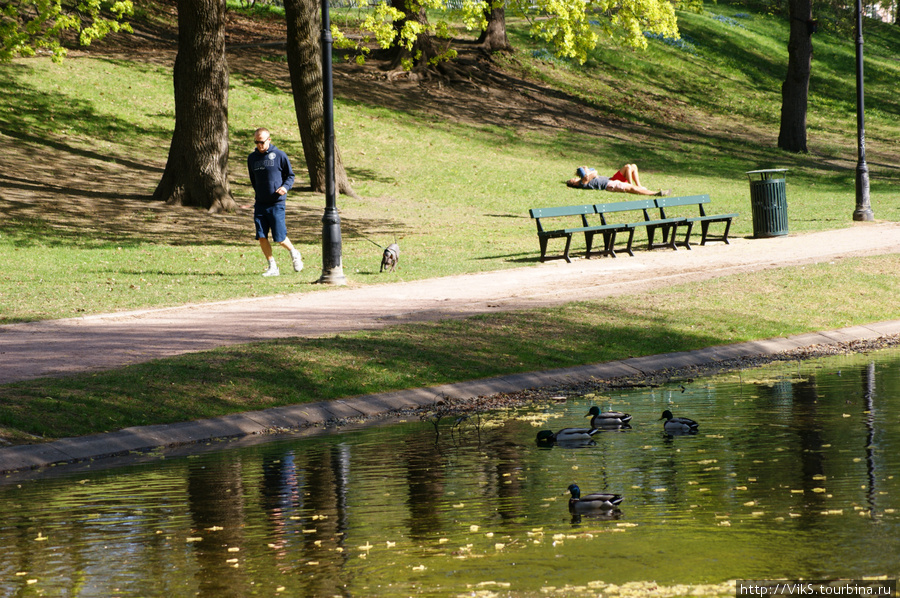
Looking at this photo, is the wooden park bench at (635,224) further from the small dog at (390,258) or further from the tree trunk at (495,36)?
the tree trunk at (495,36)

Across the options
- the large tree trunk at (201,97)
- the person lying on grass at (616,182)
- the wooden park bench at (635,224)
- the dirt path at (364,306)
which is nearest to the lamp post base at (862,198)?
the dirt path at (364,306)

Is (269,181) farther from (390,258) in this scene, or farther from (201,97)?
(201,97)

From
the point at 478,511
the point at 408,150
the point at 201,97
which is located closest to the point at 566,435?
the point at 478,511

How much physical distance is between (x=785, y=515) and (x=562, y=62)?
44.2m

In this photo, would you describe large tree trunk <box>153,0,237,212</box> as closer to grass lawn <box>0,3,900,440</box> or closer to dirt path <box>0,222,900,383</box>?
grass lawn <box>0,3,900,440</box>

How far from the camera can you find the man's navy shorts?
1705 centimetres

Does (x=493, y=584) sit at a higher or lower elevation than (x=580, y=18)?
lower

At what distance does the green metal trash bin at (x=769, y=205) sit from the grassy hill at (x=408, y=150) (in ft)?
6.05

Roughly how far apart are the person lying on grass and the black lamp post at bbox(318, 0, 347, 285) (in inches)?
607

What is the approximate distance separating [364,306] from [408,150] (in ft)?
68.2

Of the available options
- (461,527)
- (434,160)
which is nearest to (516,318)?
(461,527)

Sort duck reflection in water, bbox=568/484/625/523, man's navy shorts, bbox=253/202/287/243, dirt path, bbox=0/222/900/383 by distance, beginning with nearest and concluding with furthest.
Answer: duck reflection in water, bbox=568/484/625/523 < dirt path, bbox=0/222/900/383 < man's navy shorts, bbox=253/202/287/243

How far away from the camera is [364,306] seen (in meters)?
14.8

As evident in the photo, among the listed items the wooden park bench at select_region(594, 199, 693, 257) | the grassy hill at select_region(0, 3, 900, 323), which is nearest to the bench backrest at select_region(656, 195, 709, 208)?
the wooden park bench at select_region(594, 199, 693, 257)
